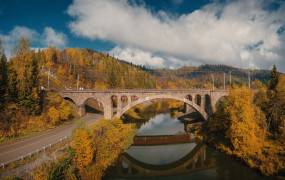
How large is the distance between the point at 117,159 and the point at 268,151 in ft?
66.2

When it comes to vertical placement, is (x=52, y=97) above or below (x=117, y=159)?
above

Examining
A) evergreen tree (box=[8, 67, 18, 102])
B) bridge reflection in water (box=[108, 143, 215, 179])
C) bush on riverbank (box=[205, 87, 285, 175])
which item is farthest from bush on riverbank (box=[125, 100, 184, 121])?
bush on riverbank (box=[205, 87, 285, 175])

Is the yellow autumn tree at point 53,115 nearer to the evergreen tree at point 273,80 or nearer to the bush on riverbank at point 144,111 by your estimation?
the bush on riverbank at point 144,111

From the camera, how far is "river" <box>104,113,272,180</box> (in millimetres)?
27625

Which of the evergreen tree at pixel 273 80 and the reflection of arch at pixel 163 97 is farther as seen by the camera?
the reflection of arch at pixel 163 97

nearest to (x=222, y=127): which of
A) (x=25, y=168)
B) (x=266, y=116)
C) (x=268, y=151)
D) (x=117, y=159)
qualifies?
(x=266, y=116)

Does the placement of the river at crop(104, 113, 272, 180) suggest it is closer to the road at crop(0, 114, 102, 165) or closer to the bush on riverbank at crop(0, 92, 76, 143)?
the road at crop(0, 114, 102, 165)

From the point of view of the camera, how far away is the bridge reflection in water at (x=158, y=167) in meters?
28.6

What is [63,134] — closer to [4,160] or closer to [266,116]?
[4,160]

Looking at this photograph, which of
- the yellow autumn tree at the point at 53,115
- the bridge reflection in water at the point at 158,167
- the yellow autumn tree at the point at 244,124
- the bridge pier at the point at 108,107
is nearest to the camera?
the yellow autumn tree at the point at 244,124

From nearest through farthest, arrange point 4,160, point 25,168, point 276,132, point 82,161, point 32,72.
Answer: point 25,168, point 4,160, point 82,161, point 276,132, point 32,72

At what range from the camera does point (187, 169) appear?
30.7 m

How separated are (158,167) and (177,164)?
3.31m

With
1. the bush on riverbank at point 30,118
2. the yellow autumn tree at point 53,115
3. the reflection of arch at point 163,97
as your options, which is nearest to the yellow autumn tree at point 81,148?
the bush on riverbank at point 30,118
